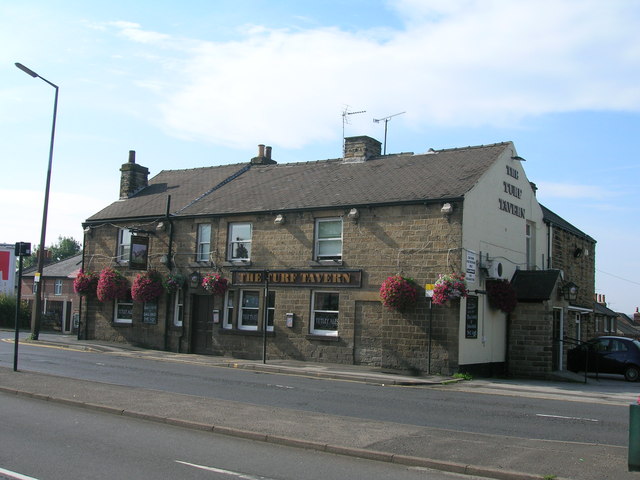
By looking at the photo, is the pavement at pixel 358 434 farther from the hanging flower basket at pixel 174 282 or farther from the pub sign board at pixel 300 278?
the hanging flower basket at pixel 174 282

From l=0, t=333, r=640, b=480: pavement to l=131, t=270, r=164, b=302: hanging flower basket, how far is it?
32.0ft

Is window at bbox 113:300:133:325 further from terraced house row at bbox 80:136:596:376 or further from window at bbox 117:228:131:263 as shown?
window at bbox 117:228:131:263

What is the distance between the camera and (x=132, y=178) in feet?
104

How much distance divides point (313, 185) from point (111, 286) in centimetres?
957

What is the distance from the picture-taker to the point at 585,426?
37.2 feet

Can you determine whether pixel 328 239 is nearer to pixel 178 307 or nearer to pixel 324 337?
pixel 324 337

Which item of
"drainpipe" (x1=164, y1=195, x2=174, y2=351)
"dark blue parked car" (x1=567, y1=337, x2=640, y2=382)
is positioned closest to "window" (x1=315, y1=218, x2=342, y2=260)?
"drainpipe" (x1=164, y1=195, x2=174, y2=351)

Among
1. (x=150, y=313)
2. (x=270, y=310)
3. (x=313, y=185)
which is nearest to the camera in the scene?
(x=270, y=310)

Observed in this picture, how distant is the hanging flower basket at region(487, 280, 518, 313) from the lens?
21.9m

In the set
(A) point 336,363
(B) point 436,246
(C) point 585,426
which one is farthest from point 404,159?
(C) point 585,426

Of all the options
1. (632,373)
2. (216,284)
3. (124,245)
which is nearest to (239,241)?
(216,284)

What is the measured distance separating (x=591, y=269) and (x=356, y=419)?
24.4m

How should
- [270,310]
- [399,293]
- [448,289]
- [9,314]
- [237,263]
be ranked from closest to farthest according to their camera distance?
[448,289] < [399,293] < [270,310] < [237,263] < [9,314]

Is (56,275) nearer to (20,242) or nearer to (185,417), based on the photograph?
(20,242)
